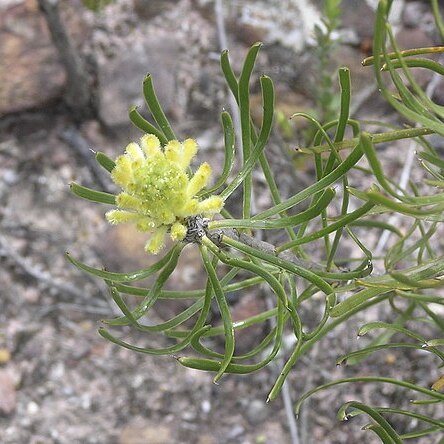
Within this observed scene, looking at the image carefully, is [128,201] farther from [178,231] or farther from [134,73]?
[134,73]

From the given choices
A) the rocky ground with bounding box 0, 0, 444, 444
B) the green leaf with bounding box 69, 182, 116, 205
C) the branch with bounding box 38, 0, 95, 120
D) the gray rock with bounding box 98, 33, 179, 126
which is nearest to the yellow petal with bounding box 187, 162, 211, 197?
the green leaf with bounding box 69, 182, 116, 205

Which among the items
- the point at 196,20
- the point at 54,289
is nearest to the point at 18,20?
the point at 196,20

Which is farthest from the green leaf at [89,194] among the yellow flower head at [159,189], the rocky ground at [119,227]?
the rocky ground at [119,227]

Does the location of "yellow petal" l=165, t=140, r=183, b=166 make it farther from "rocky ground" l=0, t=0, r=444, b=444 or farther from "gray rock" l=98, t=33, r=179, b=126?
"gray rock" l=98, t=33, r=179, b=126

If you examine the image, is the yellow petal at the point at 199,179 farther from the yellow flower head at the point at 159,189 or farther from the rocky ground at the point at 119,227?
the rocky ground at the point at 119,227

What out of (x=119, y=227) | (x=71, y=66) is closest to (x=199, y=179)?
(x=119, y=227)

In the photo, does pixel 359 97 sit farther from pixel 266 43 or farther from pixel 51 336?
pixel 51 336
